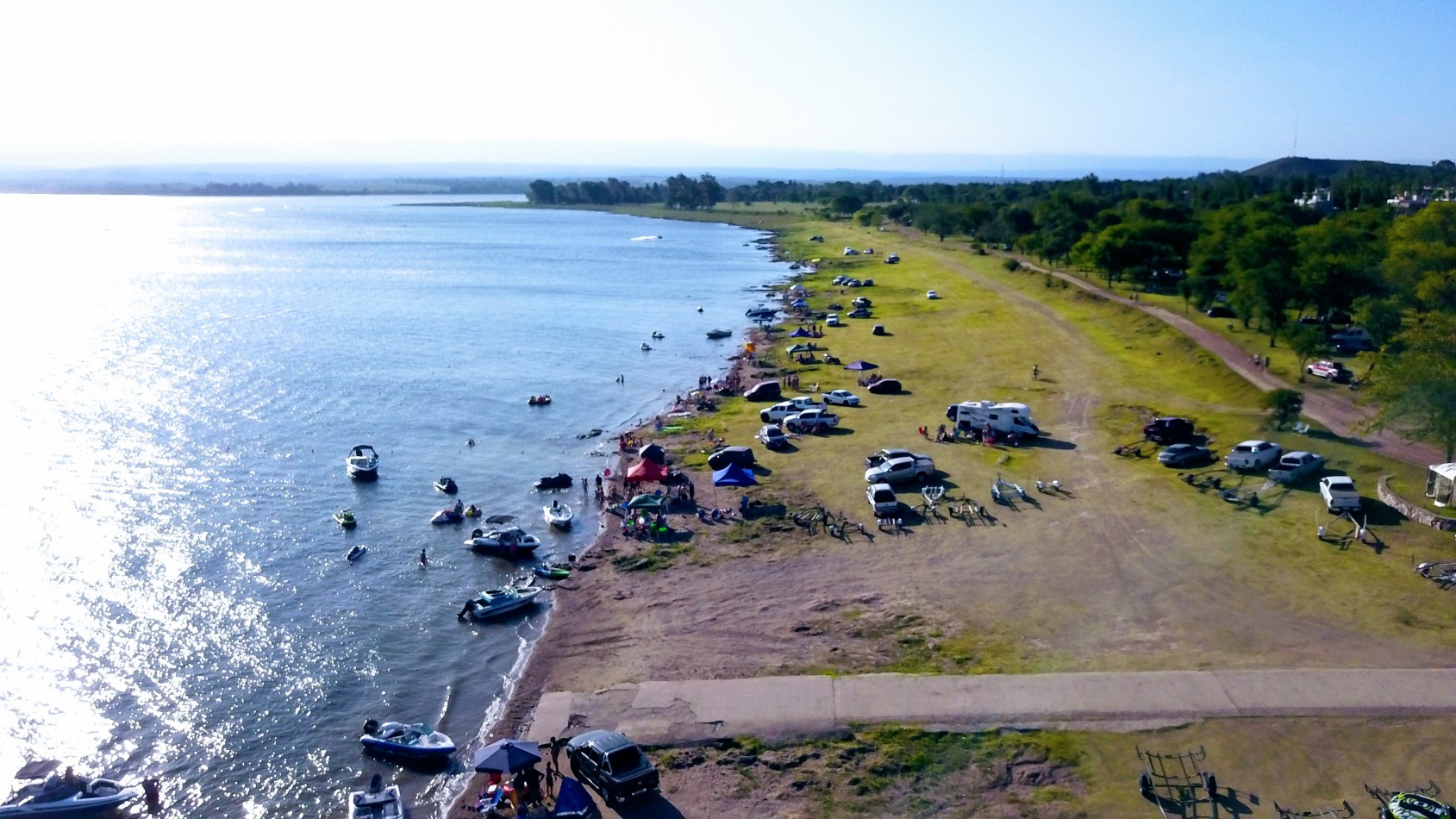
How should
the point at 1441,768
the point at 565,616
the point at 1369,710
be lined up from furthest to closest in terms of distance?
the point at 565,616, the point at 1369,710, the point at 1441,768

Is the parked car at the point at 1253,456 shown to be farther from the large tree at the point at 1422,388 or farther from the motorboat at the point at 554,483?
the motorboat at the point at 554,483

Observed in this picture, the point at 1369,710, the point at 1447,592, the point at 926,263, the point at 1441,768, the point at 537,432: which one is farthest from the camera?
the point at 926,263

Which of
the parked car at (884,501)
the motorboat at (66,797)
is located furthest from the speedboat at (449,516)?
the motorboat at (66,797)

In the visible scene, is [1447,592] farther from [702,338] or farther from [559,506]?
[702,338]

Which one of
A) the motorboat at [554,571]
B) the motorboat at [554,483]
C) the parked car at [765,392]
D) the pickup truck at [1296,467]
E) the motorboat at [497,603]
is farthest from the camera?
the parked car at [765,392]

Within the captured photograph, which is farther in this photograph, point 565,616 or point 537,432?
point 537,432

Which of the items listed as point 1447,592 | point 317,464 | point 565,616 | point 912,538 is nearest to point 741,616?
point 565,616
